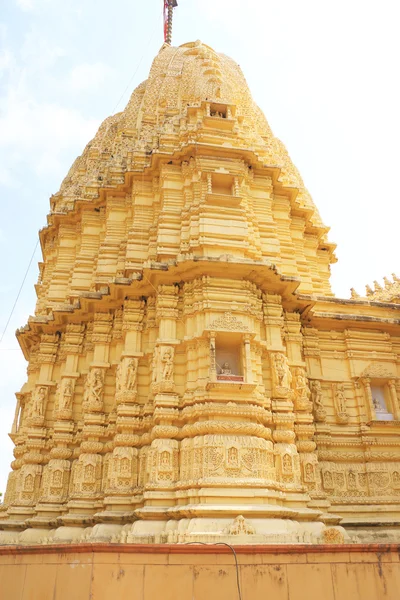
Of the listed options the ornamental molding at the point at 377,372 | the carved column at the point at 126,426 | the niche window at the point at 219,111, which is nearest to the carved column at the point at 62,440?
the carved column at the point at 126,426

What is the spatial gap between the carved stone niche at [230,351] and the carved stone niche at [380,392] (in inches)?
174

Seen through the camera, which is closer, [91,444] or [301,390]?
[91,444]

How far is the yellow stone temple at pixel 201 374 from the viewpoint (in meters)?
11.2

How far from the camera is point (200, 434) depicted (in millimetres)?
11461

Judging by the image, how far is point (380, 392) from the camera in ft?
50.5

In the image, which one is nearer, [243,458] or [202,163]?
[243,458]

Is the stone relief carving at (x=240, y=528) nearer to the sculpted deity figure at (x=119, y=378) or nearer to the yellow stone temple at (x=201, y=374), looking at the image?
the yellow stone temple at (x=201, y=374)

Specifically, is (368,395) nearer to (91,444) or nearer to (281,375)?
(281,375)

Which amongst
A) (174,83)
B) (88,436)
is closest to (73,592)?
(88,436)

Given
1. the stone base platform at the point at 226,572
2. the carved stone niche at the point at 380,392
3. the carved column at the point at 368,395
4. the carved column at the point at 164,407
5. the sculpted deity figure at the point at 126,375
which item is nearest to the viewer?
the stone base platform at the point at 226,572

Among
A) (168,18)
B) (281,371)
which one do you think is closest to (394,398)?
(281,371)

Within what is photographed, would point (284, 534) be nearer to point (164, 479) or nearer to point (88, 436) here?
point (164, 479)

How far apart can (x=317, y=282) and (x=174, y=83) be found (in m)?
10.3

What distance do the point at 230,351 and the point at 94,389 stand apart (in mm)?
3929
